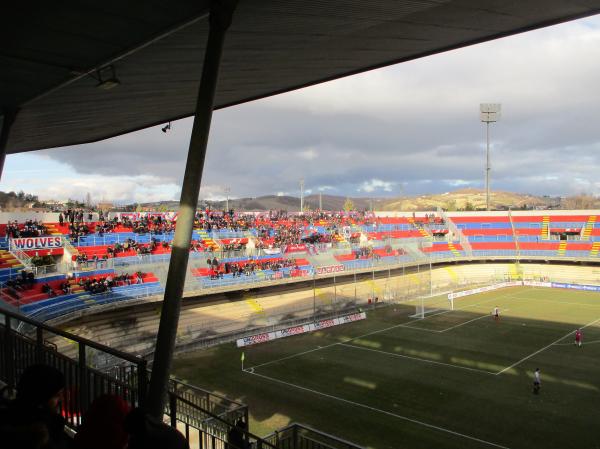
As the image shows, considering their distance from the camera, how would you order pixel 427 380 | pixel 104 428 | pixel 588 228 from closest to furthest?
pixel 104 428 → pixel 427 380 → pixel 588 228

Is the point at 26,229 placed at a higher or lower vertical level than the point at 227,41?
lower

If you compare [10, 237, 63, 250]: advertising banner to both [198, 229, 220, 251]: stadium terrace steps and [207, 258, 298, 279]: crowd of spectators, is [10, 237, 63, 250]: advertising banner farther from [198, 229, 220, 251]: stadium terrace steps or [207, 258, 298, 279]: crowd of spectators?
[198, 229, 220, 251]: stadium terrace steps

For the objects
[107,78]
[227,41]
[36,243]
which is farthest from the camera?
[36,243]

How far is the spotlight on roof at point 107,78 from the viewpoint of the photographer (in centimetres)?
683

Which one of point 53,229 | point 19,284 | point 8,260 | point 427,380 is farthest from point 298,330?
point 53,229

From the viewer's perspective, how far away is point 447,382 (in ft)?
69.7

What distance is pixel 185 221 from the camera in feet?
18.6

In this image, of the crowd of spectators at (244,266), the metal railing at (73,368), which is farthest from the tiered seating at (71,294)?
the metal railing at (73,368)

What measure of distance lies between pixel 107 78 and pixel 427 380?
1890cm

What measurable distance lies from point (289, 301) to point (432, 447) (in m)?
23.5

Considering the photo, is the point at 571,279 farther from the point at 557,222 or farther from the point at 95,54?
the point at 95,54

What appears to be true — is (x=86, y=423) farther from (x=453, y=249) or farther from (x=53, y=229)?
(x=453, y=249)

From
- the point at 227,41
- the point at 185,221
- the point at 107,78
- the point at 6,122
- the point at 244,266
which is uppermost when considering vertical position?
the point at 227,41

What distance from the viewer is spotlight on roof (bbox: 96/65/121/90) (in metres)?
6.83
